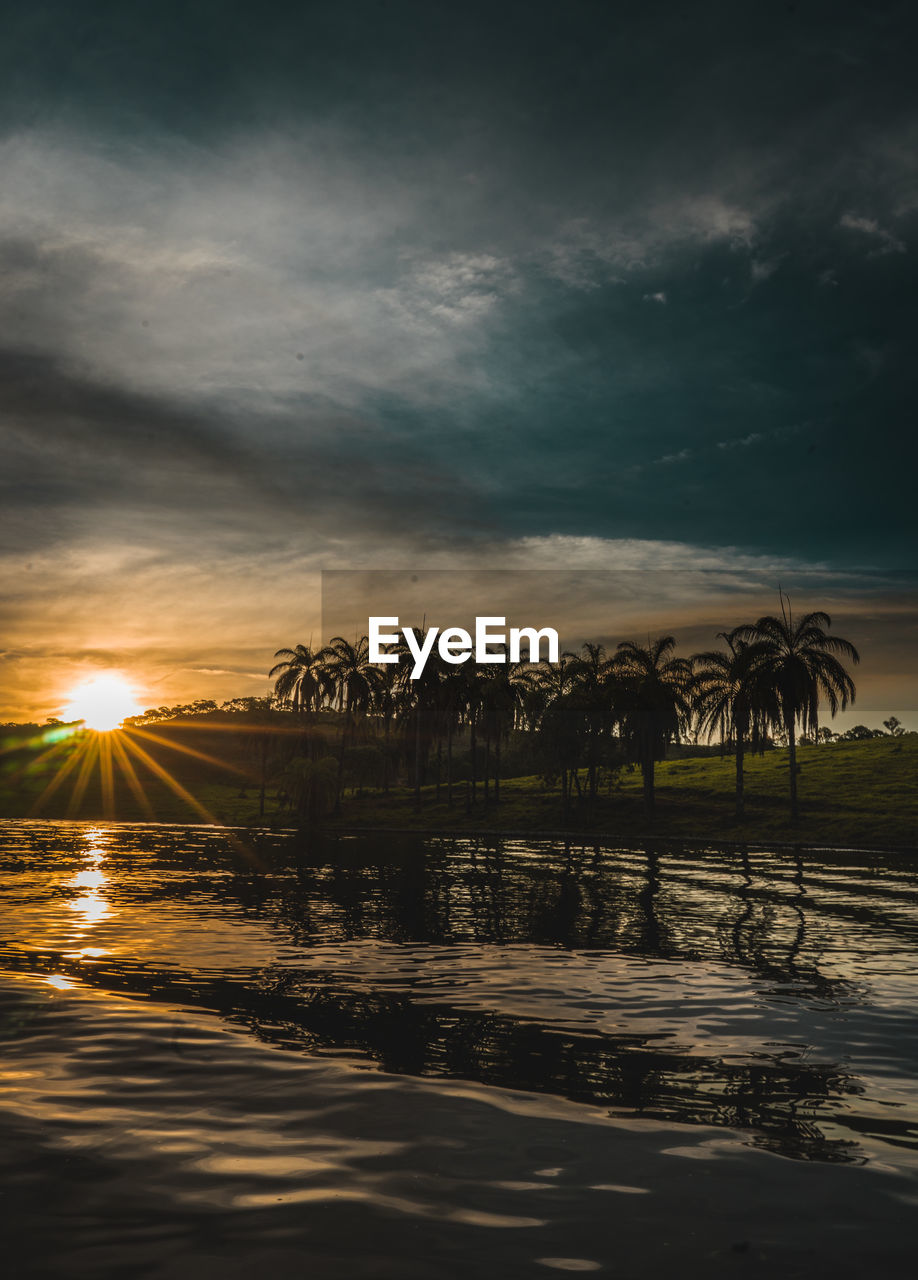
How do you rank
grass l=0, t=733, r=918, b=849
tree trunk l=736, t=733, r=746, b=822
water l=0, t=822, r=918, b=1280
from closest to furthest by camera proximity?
water l=0, t=822, r=918, b=1280 < grass l=0, t=733, r=918, b=849 < tree trunk l=736, t=733, r=746, b=822

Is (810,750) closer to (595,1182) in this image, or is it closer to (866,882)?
(866,882)

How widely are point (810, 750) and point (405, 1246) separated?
351 feet

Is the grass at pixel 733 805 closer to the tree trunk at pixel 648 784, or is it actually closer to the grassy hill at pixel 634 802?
the grassy hill at pixel 634 802

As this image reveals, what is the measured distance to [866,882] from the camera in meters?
35.6

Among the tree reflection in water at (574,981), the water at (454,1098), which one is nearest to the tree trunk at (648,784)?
the tree reflection in water at (574,981)

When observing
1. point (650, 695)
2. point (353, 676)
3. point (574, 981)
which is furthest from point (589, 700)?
point (574, 981)

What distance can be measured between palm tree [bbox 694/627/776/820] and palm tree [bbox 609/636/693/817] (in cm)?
226

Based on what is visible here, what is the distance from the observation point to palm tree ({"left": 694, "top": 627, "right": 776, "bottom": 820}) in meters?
66.9

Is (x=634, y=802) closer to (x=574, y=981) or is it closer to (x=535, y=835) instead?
(x=535, y=835)

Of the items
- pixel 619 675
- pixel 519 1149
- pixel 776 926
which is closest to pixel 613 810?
pixel 619 675

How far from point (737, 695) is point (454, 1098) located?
63.2m

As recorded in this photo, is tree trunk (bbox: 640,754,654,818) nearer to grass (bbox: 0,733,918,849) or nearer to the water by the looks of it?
grass (bbox: 0,733,918,849)

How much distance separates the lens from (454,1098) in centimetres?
926

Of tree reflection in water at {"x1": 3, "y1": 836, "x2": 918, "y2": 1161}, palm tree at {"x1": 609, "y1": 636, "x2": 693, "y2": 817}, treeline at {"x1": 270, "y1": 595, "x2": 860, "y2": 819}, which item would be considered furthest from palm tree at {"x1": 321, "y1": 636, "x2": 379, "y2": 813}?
tree reflection in water at {"x1": 3, "y1": 836, "x2": 918, "y2": 1161}
